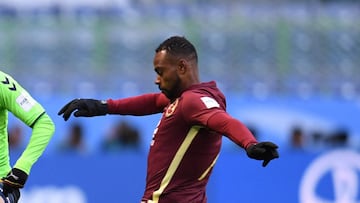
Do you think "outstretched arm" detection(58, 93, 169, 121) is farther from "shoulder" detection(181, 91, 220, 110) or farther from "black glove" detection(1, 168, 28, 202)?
"shoulder" detection(181, 91, 220, 110)

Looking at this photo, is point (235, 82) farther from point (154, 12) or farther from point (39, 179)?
point (39, 179)

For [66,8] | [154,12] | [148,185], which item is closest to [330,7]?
[154,12]

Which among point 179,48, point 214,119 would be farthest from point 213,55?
point 214,119

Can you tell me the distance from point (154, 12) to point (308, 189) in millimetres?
6260

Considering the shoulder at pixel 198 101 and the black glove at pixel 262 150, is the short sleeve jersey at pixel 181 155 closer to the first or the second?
the shoulder at pixel 198 101

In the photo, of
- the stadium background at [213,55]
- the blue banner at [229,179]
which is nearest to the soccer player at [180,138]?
the blue banner at [229,179]

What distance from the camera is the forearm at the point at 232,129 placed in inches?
223

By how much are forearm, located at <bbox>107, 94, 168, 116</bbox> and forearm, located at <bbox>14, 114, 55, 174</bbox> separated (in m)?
0.48

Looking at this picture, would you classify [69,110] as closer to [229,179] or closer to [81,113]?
[81,113]

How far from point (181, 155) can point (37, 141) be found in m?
1.03

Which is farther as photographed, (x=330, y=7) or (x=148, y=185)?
(x=330, y=7)

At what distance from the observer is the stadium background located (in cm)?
1504

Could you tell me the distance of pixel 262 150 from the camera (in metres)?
5.52

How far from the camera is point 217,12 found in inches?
635
